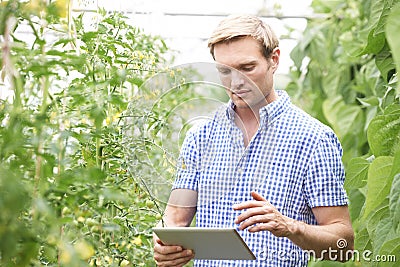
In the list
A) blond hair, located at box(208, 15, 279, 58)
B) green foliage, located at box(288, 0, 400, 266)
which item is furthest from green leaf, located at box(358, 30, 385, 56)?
blond hair, located at box(208, 15, 279, 58)

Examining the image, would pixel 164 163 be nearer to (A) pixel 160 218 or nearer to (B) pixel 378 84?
(A) pixel 160 218

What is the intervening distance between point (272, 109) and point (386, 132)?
0.29 meters

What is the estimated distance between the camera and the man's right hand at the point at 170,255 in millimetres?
1740

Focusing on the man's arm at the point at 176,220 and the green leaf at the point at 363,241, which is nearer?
the man's arm at the point at 176,220

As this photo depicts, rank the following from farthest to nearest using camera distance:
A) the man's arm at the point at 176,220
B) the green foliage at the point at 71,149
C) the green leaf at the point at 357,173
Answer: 1. the green leaf at the point at 357,173
2. the man's arm at the point at 176,220
3. the green foliage at the point at 71,149

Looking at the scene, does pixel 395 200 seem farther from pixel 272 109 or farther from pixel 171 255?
pixel 171 255

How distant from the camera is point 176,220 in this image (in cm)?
190

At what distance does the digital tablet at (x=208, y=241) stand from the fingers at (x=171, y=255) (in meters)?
0.02

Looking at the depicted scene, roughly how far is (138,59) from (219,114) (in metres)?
0.29

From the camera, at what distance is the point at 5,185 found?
870 millimetres

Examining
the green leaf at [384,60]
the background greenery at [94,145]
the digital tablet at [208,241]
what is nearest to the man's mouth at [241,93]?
the background greenery at [94,145]

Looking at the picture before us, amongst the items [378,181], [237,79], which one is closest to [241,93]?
[237,79]

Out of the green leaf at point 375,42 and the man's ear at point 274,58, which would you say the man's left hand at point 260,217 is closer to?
the man's ear at point 274,58

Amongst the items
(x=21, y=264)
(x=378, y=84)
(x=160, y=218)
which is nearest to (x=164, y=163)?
(x=160, y=218)
